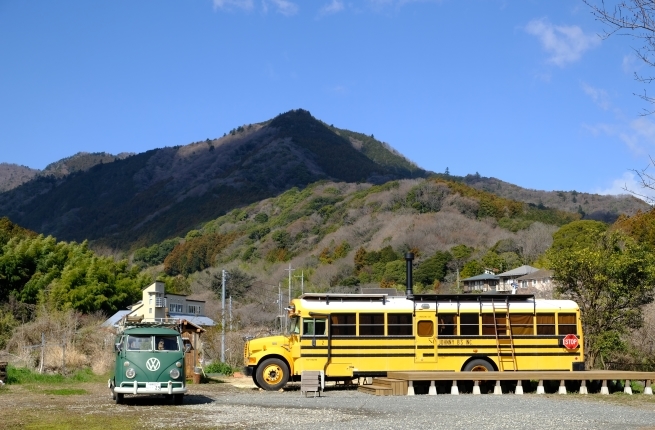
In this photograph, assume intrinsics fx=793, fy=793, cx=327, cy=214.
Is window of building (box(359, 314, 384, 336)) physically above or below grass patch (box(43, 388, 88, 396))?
above

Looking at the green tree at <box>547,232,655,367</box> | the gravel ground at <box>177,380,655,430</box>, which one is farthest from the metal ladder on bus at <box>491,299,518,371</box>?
the green tree at <box>547,232,655,367</box>

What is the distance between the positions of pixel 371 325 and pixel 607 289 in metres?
9.36

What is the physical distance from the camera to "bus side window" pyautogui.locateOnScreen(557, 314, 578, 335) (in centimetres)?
2336

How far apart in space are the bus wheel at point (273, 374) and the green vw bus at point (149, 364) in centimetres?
453

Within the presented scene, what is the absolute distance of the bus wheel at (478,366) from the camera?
23.1m

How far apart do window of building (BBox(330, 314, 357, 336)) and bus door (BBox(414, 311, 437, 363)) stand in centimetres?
185

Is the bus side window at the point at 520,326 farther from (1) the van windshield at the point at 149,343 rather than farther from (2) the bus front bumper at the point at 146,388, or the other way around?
(2) the bus front bumper at the point at 146,388

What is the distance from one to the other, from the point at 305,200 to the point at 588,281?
10828 cm

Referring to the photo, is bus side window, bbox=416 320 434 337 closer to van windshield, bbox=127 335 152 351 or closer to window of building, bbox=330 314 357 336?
window of building, bbox=330 314 357 336

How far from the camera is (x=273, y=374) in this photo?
2280cm

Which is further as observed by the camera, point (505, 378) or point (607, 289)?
point (607, 289)

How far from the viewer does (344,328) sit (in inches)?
906

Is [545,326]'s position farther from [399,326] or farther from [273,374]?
[273,374]

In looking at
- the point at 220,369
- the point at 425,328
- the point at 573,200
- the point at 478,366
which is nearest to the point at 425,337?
the point at 425,328
